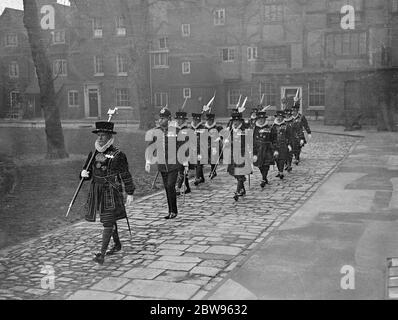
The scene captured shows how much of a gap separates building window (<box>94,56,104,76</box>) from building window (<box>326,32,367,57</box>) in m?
18.6

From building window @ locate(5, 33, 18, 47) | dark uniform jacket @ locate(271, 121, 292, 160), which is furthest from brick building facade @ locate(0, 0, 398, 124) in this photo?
dark uniform jacket @ locate(271, 121, 292, 160)

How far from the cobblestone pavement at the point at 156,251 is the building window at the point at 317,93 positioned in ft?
81.4

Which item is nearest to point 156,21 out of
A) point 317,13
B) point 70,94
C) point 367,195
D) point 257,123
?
point 70,94

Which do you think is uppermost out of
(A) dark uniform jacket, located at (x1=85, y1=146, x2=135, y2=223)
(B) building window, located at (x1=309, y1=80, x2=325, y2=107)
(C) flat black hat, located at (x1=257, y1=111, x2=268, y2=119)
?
(B) building window, located at (x1=309, y1=80, x2=325, y2=107)

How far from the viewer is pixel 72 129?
32.2 metres

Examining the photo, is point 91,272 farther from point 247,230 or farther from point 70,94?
point 70,94

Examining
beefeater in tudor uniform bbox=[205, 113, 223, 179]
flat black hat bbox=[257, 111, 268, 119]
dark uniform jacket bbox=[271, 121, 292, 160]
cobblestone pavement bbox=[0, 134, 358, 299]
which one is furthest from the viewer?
dark uniform jacket bbox=[271, 121, 292, 160]

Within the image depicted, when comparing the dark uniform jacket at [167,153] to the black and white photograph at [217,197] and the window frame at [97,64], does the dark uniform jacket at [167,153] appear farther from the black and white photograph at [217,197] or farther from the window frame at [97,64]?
the window frame at [97,64]

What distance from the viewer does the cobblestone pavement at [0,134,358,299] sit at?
579cm

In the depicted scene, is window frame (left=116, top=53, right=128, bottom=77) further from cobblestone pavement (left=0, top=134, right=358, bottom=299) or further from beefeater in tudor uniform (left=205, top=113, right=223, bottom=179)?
cobblestone pavement (left=0, top=134, right=358, bottom=299)

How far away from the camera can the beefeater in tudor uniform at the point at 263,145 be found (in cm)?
1241

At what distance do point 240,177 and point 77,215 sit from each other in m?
3.42

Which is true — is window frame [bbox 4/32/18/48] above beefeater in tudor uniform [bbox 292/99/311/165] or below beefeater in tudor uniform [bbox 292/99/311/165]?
above

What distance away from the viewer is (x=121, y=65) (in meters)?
42.5
